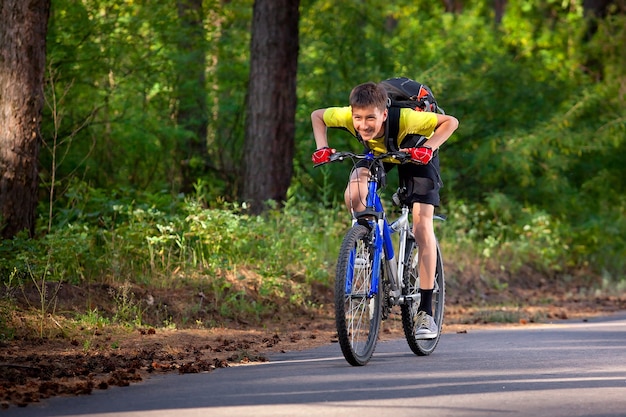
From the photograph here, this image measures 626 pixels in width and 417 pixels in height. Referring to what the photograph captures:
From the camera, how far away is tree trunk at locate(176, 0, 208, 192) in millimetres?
19859

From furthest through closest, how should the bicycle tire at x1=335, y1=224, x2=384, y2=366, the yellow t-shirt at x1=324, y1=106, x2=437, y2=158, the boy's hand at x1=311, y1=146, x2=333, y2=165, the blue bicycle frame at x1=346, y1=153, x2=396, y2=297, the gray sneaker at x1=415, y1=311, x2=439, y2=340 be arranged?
the gray sneaker at x1=415, y1=311, x2=439, y2=340 → the yellow t-shirt at x1=324, y1=106, x2=437, y2=158 → the blue bicycle frame at x1=346, y1=153, x2=396, y2=297 → the boy's hand at x1=311, y1=146, x2=333, y2=165 → the bicycle tire at x1=335, y1=224, x2=384, y2=366

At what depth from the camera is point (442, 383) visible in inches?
332

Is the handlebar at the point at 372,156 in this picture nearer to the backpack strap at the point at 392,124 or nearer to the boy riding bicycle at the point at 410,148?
the boy riding bicycle at the point at 410,148

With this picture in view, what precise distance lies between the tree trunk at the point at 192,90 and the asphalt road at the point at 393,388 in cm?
981

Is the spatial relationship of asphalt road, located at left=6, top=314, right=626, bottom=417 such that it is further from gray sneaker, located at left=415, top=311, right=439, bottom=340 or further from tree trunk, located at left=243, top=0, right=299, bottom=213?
tree trunk, located at left=243, top=0, right=299, bottom=213

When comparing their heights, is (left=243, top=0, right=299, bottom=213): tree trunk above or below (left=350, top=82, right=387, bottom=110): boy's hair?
above

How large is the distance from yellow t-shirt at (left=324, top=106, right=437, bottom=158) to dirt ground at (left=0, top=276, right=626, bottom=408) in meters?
1.95

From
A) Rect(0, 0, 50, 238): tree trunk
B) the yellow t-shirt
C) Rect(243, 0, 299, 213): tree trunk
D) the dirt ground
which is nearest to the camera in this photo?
the dirt ground

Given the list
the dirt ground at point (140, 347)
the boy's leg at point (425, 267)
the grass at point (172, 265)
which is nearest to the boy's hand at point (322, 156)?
the boy's leg at point (425, 267)

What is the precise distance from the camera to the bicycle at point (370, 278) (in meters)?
8.92

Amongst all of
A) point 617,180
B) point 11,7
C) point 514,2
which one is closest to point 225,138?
point 617,180

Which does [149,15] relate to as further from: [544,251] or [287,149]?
[544,251]

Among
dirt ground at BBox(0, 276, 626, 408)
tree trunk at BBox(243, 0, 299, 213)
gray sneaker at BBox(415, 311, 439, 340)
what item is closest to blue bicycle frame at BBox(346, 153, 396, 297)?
gray sneaker at BBox(415, 311, 439, 340)

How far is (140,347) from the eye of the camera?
10664mm
